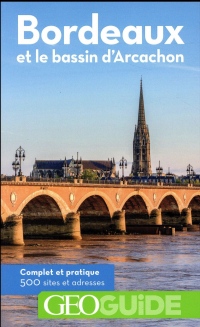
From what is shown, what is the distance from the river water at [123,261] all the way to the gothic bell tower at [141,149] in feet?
214

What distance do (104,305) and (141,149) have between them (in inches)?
5934

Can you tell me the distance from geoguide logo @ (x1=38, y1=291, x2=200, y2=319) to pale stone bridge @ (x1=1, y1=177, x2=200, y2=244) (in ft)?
122

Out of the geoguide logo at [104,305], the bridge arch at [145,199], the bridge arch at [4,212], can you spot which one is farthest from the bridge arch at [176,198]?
the geoguide logo at [104,305]

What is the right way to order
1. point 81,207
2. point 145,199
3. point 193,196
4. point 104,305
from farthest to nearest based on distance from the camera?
1. point 193,196
2. point 145,199
3. point 81,207
4. point 104,305

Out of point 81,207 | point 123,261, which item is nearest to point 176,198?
point 81,207

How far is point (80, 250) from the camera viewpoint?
50.6 meters

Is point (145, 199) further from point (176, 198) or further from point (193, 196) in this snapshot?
point (193, 196)

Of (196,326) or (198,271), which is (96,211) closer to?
(198,271)

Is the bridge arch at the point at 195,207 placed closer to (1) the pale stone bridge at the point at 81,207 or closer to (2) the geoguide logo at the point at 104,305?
(1) the pale stone bridge at the point at 81,207

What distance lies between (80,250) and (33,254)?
8.11 metres

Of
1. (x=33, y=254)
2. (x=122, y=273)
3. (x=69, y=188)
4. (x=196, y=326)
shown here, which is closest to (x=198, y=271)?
(x=122, y=273)

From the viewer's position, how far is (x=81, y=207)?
75.5 m

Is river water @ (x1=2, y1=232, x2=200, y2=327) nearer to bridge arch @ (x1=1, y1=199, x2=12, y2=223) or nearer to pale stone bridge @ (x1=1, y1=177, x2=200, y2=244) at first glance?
pale stone bridge @ (x1=1, y1=177, x2=200, y2=244)

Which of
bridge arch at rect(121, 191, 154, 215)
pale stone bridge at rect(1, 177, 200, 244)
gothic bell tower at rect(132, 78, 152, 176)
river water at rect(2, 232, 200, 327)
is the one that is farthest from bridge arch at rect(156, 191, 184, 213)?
gothic bell tower at rect(132, 78, 152, 176)
